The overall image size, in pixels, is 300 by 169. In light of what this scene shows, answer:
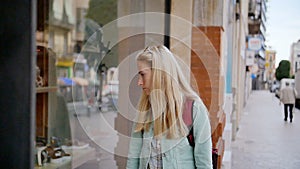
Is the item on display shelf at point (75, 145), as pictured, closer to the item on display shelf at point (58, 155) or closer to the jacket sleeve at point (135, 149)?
the item on display shelf at point (58, 155)

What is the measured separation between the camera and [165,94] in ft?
6.95

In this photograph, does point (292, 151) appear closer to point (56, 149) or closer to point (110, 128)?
point (110, 128)

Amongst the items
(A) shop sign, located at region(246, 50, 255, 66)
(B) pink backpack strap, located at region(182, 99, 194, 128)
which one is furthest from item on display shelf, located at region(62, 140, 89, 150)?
(A) shop sign, located at region(246, 50, 255, 66)

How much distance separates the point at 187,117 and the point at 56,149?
1.92 metres

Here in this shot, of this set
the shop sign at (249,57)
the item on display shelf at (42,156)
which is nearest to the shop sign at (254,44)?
the shop sign at (249,57)

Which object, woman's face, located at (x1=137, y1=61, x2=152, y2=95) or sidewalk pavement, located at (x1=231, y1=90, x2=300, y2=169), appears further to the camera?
sidewalk pavement, located at (x1=231, y1=90, x2=300, y2=169)

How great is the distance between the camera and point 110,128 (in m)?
4.12

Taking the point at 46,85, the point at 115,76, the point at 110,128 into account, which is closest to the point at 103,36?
the point at 115,76

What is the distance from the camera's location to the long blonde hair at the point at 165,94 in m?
2.10

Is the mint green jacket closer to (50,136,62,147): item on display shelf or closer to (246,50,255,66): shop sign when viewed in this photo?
(50,136,62,147): item on display shelf

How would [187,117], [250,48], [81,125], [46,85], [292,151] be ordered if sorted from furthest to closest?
[250,48] < [292,151] < [81,125] < [46,85] < [187,117]

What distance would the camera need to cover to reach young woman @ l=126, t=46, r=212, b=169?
2105 mm

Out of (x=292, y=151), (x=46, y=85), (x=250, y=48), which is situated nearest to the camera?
(x=46, y=85)

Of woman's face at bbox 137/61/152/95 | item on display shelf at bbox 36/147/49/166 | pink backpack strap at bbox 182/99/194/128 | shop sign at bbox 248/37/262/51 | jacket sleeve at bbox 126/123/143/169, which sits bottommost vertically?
item on display shelf at bbox 36/147/49/166
